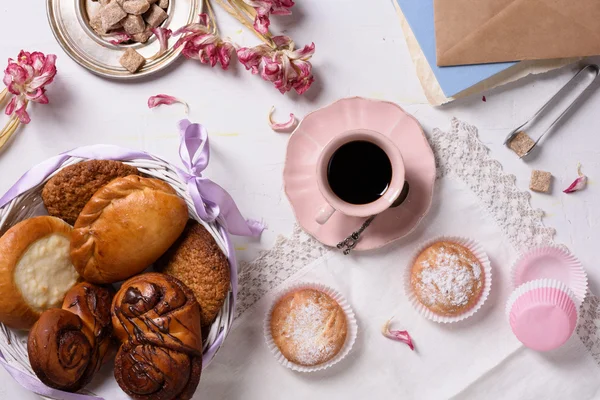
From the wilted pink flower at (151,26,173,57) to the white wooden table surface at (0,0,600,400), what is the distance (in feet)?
0.14

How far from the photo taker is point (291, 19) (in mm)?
1229

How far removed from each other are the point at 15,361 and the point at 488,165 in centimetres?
93

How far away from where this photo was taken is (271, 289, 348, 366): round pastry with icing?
1188 mm

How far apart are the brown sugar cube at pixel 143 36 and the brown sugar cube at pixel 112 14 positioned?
0.04 metres

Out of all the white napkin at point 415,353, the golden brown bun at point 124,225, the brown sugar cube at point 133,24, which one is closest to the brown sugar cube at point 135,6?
the brown sugar cube at point 133,24

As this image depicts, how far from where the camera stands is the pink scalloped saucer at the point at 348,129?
3.83 feet

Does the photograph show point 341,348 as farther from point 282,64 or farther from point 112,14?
point 112,14

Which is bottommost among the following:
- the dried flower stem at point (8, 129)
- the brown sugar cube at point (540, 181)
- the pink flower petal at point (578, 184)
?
the pink flower petal at point (578, 184)

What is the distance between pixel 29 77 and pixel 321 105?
558 mm

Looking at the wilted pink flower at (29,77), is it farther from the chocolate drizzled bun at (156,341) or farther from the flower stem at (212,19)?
the chocolate drizzled bun at (156,341)

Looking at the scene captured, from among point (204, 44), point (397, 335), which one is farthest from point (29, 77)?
point (397, 335)

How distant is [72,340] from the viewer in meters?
0.94

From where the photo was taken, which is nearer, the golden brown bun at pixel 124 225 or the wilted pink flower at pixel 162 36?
the golden brown bun at pixel 124 225

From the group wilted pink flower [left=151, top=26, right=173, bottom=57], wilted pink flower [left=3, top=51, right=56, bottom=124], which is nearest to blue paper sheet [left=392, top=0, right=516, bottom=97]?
wilted pink flower [left=151, top=26, right=173, bottom=57]
